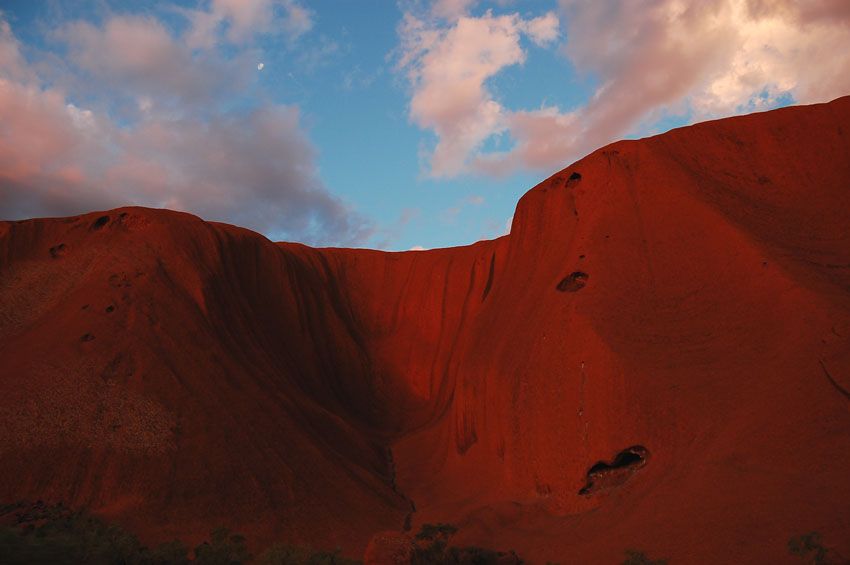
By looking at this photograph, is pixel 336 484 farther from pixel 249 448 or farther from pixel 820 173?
pixel 820 173

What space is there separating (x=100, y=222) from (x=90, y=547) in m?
17.0

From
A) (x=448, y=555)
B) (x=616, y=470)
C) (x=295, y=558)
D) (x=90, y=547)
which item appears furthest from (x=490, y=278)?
(x=90, y=547)

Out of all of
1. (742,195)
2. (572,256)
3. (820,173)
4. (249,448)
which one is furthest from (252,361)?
(820,173)

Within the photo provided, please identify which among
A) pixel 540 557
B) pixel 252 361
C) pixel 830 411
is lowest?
pixel 540 557

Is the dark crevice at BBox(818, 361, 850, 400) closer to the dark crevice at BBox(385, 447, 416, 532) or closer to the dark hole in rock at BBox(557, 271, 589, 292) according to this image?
the dark hole in rock at BBox(557, 271, 589, 292)

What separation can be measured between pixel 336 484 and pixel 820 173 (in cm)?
1754

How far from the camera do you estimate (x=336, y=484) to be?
1872cm

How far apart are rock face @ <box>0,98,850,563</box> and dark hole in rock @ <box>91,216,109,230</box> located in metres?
0.09

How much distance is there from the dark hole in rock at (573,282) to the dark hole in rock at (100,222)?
19.2 meters

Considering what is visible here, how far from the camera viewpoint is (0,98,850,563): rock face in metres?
11.5

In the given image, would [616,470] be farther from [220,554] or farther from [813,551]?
[220,554]

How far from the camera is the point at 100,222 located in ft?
80.4

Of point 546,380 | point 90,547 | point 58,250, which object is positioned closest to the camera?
point 90,547

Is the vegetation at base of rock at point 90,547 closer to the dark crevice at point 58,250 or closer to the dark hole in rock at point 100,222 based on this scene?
the dark crevice at point 58,250
